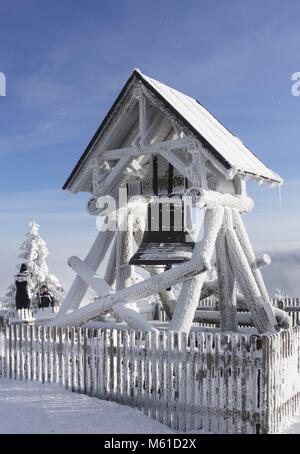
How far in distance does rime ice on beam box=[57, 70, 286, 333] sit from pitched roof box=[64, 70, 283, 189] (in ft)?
0.08

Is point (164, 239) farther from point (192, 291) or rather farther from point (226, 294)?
point (226, 294)

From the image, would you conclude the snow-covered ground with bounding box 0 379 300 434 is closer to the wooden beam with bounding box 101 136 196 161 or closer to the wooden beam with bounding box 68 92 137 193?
the wooden beam with bounding box 68 92 137 193

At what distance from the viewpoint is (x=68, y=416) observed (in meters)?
8.73

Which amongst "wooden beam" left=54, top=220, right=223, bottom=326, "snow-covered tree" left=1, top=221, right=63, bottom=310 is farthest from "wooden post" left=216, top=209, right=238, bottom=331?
"snow-covered tree" left=1, top=221, right=63, bottom=310

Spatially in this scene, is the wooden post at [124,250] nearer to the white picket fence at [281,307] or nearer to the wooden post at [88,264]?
the wooden post at [88,264]

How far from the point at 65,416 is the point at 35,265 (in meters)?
24.3

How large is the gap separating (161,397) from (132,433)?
83cm

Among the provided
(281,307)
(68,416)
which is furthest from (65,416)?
(281,307)

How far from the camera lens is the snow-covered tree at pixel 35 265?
32.1 m

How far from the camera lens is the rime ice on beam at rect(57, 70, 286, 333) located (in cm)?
1072

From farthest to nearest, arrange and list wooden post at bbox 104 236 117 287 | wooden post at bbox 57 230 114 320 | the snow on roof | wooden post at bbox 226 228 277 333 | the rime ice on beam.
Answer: wooden post at bbox 104 236 117 287, wooden post at bbox 57 230 114 320, wooden post at bbox 226 228 277 333, the snow on roof, the rime ice on beam

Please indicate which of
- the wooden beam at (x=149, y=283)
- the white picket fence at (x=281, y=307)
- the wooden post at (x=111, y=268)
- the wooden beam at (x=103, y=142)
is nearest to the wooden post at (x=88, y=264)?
the wooden beam at (x=149, y=283)

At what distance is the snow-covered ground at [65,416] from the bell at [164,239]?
3293mm
